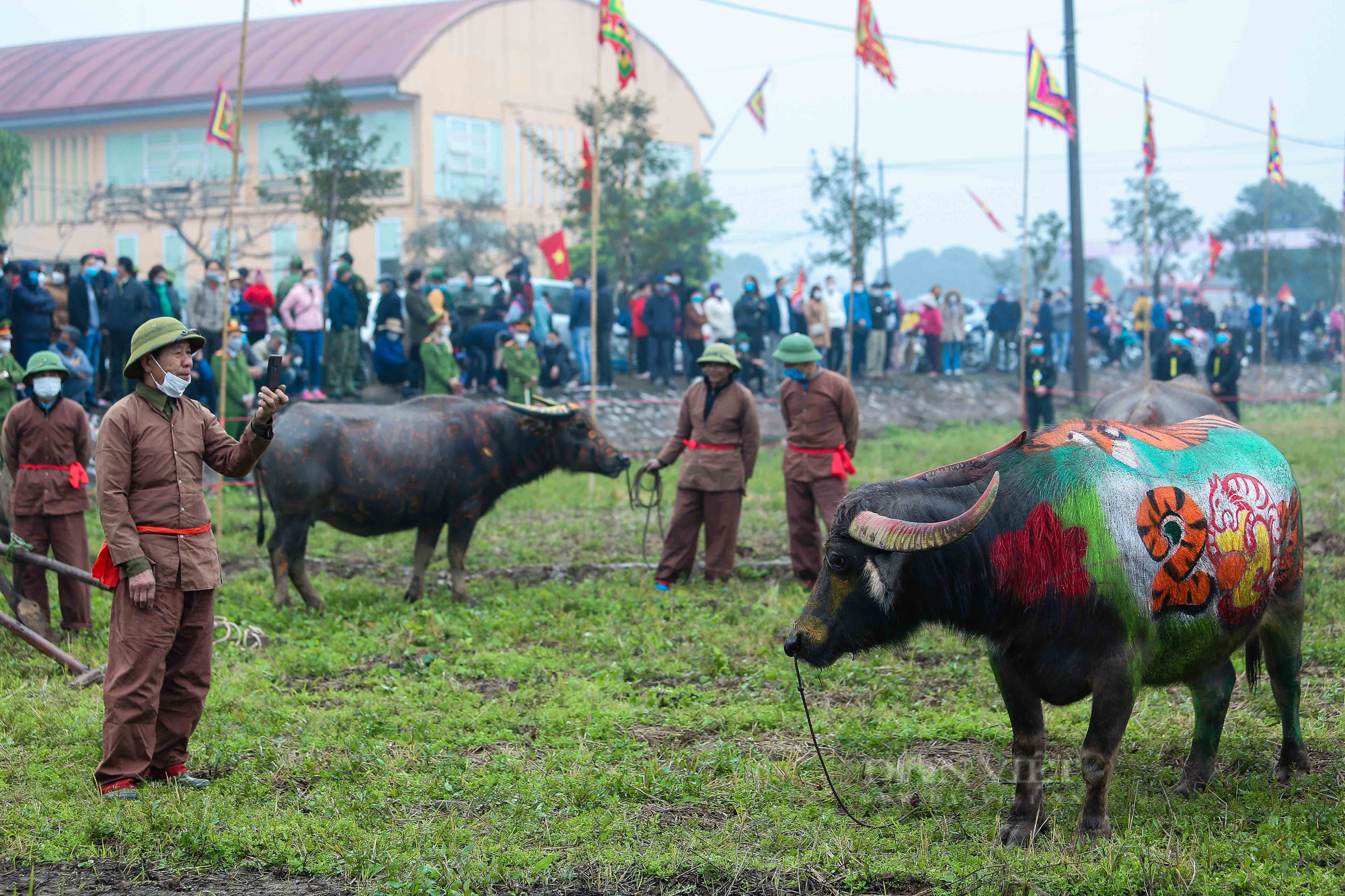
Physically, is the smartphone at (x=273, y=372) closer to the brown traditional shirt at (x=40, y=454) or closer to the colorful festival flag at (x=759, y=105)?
the brown traditional shirt at (x=40, y=454)

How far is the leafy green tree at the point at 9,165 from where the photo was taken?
24188 millimetres

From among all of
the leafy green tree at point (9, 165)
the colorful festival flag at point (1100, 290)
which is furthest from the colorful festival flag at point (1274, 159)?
the leafy green tree at point (9, 165)

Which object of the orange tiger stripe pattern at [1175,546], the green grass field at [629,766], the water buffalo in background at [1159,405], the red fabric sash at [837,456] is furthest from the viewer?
the red fabric sash at [837,456]

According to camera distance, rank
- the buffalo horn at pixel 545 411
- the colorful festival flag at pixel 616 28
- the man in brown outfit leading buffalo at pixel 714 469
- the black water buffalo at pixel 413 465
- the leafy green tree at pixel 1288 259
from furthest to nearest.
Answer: the leafy green tree at pixel 1288 259 < the colorful festival flag at pixel 616 28 < the man in brown outfit leading buffalo at pixel 714 469 < the buffalo horn at pixel 545 411 < the black water buffalo at pixel 413 465

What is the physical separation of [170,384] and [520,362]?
997cm

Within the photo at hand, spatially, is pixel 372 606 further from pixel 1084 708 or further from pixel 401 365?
pixel 401 365

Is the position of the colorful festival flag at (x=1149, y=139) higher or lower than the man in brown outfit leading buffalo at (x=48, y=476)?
higher

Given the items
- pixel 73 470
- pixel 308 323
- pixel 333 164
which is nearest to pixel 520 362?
pixel 308 323

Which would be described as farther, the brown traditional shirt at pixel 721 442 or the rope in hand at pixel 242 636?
the brown traditional shirt at pixel 721 442

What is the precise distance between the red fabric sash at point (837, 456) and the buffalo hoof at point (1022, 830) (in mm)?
4780

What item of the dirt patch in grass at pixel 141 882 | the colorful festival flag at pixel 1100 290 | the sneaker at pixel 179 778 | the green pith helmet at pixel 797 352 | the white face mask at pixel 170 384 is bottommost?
the dirt patch in grass at pixel 141 882

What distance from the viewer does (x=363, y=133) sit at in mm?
29359

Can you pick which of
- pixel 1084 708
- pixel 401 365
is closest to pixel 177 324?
pixel 1084 708

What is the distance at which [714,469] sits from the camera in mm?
9703
